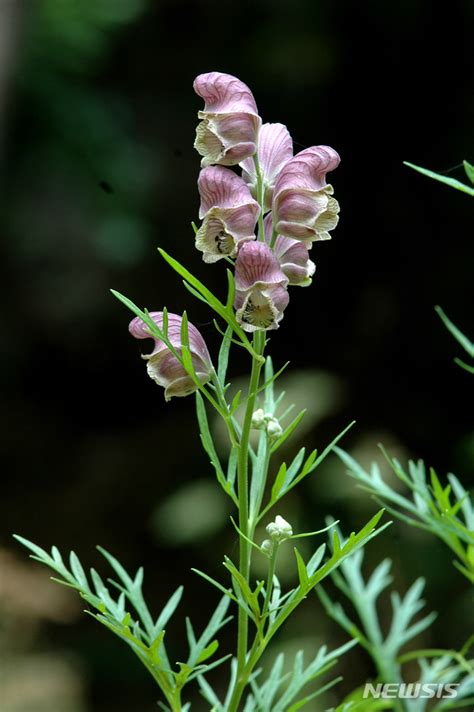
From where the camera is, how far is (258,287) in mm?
611

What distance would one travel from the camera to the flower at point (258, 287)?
611 mm

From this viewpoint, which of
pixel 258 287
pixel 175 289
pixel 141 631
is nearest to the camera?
pixel 258 287

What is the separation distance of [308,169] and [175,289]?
342 centimetres

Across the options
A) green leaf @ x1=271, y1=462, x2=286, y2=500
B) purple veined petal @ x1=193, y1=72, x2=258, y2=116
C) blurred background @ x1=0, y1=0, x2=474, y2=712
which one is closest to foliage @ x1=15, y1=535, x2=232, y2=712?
green leaf @ x1=271, y1=462, x2=286, y2=500

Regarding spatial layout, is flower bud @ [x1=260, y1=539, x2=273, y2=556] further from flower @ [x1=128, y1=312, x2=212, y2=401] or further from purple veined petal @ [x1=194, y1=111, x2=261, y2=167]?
purple veined petal @ [x1=194, y1=111, x2=261, y2=167]

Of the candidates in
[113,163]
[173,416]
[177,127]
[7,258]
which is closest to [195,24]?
[177,127]

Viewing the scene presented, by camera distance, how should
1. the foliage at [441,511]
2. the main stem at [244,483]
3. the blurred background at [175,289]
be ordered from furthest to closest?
1. the blurred background at [175,289]
2. the foliage at [441,511]
3. the main stem at [244,483]

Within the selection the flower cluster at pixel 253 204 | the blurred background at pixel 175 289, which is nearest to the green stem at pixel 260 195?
the flower cluster at pixel 253 204

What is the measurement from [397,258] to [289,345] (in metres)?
0.49

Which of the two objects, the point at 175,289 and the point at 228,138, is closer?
the point at 228,138

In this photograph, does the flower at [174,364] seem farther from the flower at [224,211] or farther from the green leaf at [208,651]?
the green leaf at [208,651]

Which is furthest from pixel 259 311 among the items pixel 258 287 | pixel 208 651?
pixel 208 651

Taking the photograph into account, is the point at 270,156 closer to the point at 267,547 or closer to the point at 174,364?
the point at 174,364

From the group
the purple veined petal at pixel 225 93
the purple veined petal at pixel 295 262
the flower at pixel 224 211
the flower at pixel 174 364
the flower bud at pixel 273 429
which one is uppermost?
the purple veined petal at pixel 225 93
